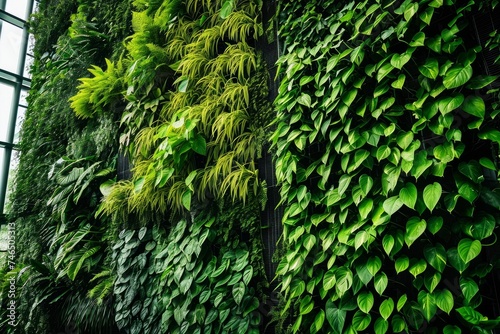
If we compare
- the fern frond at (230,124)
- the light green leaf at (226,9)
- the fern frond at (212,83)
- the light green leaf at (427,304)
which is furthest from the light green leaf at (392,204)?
the light green leaf at (226,9)

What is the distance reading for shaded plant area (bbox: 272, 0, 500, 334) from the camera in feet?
4.33

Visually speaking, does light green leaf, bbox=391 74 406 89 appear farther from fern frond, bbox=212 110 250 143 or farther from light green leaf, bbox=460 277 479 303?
fern frond, bbox=212 110 250 143

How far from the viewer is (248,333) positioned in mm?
1829

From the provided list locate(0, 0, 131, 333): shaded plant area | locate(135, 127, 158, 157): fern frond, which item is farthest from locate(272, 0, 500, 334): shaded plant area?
locate(0, 0, 131, 333): shaded plant area

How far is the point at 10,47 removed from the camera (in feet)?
19.0

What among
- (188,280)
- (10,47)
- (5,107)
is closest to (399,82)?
(188,280)

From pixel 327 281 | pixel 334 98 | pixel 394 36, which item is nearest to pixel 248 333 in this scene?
pixel 327 281

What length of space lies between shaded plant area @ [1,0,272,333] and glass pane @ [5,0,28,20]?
121 inches

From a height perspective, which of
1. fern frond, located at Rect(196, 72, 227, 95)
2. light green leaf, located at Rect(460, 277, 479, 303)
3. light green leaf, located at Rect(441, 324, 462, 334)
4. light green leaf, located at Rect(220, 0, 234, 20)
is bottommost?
light green leaf, located at Rect(441, 324, 462, 334)

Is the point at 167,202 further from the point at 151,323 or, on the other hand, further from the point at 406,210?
the point at 406,210

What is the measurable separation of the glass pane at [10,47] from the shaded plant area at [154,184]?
8.79ft

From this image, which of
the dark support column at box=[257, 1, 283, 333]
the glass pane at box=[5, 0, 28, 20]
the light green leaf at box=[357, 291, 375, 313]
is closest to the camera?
the light green leaf at box=[357, 291, 375, 313]

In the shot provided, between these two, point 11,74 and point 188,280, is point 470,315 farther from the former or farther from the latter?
point 11,74

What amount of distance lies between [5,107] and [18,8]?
185 centimetres
